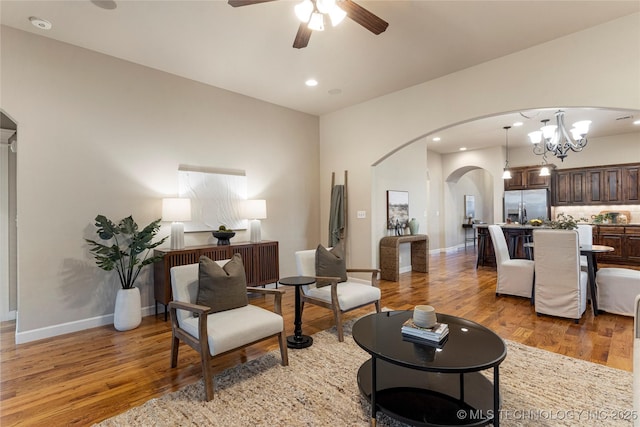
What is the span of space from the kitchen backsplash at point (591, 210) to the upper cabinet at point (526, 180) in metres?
0.78

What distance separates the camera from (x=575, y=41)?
330 cm

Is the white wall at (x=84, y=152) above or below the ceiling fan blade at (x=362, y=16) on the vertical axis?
below

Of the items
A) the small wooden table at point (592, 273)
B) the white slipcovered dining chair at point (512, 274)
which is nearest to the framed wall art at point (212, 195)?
the white slipcovered dining chair at point (512, 274)

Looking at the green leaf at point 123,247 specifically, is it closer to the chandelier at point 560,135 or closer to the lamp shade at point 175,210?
the lamp shade at point 175,210

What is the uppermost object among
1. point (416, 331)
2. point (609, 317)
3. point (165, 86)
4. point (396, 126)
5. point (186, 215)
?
point (165, 86)

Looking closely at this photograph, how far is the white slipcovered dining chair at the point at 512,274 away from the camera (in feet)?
14.6

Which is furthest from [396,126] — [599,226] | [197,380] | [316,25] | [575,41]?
[599,226]

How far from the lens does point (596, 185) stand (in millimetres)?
7629

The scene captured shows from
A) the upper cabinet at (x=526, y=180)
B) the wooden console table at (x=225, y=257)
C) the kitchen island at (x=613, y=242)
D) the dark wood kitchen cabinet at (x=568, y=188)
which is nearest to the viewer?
the wooden console table at (x=225, y=257)

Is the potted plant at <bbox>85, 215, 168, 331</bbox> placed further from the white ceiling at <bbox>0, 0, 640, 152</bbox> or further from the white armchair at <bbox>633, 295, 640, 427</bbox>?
the white armchair at <bbox>633, 295, 640, 427</bbox>

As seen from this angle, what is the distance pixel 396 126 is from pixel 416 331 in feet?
12.0

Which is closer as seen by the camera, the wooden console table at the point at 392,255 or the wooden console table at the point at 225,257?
the wooden console table at the point at 225,257

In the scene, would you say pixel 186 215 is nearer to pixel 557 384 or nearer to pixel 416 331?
pixel 416 331

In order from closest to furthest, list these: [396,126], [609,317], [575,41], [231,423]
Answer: [231,423] → [575,41] → [609,317] → [396,126]
